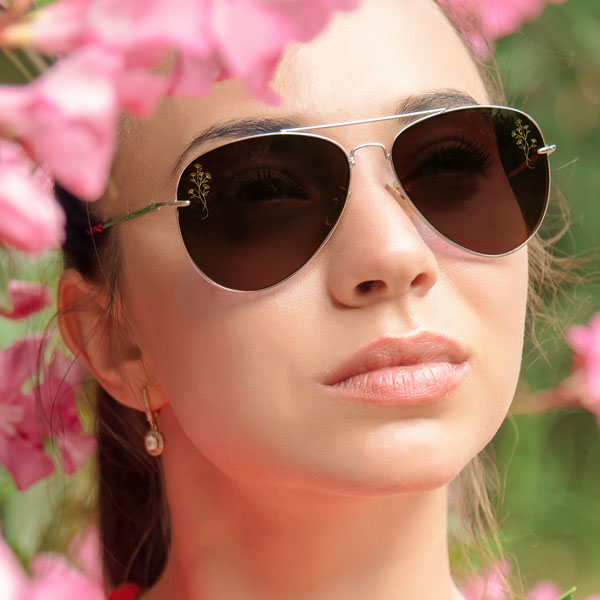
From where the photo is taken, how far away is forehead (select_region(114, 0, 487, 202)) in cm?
108

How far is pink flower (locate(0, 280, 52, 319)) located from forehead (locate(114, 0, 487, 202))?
0.30 meters

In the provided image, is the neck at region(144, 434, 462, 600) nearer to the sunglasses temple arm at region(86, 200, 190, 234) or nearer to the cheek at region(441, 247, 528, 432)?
the cheek at region(441, 247, 528, 432)

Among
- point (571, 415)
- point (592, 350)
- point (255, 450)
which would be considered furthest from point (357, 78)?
point (571, 415)

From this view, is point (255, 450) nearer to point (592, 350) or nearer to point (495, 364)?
point (495, 364)

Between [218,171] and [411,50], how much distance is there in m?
0.26

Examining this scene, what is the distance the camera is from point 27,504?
1.66m

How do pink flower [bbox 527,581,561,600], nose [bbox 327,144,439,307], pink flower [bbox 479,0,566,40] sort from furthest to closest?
pink flower [bbox 527,581,561,600] → pink flower [bbox 479,0,566,40] → nose [bbox 327,144,439,307]

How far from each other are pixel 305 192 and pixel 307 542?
419 mm

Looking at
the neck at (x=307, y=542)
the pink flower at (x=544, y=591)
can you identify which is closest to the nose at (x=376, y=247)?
the neck at (x=307, y=542)

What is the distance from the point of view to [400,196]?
1081mm

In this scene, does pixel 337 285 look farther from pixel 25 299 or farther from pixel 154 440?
pixel 25 299

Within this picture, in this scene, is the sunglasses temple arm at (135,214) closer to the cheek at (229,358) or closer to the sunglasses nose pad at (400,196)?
the cheek at (229,358)

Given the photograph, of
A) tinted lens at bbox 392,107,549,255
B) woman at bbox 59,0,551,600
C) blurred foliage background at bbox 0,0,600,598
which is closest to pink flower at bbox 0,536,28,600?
woman at bbox 59,0,551,600

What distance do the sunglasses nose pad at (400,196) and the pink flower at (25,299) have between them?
54 centimetres
